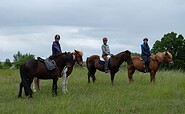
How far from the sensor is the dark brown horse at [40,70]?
12.6 meters

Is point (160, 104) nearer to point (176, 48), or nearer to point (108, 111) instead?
point (108, 111)

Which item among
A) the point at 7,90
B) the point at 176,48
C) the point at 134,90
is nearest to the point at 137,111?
the point at 134,90

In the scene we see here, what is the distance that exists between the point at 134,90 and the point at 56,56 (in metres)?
3.60

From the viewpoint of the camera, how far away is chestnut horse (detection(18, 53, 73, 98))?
12609mm

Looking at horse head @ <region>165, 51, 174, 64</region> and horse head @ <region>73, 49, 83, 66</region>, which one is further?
horse head @ <region>165, 51, 174, 64</region>

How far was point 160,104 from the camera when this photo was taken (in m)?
11.3

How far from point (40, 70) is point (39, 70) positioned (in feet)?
0.12

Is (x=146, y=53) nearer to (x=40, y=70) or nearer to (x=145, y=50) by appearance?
(x=145, y=50)

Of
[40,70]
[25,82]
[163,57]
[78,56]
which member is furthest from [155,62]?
[25,82]

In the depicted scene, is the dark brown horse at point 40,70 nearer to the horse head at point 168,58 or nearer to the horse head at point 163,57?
the horse head at point 163,57

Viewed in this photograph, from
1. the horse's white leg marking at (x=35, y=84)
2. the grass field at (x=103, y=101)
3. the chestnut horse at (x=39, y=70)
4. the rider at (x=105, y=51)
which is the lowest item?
the grass field at (x=103, y=101)

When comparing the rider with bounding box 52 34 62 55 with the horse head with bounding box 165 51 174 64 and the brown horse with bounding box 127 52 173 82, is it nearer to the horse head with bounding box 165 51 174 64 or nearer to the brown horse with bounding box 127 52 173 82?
the brown horse with bounding box 127 52 173 82

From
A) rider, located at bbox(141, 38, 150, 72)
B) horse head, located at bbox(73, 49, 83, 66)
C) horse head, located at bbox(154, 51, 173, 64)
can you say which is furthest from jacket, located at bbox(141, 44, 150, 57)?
horse head, located at bbox(73, 49, 83, 66)

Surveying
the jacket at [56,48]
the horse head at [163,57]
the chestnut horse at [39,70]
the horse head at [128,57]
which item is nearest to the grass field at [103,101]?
the chestnut horse at [39,70]
